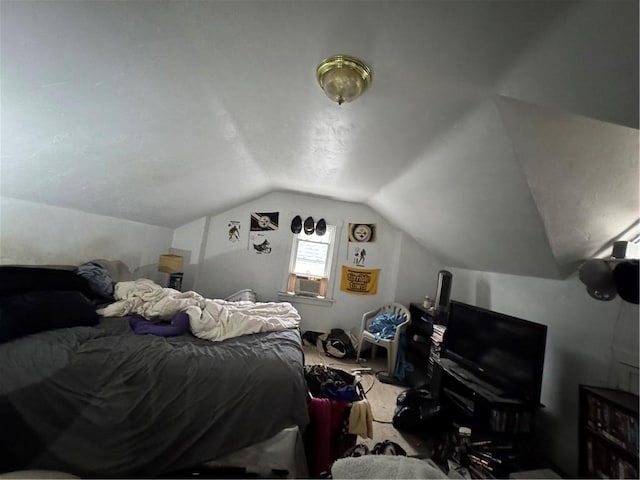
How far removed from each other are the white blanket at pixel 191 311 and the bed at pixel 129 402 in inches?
12.5

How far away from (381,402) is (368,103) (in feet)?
8.49

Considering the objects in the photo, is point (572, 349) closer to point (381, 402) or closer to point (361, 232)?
point (381, 402)

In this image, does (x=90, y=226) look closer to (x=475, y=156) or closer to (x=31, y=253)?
(x=31, y=253)

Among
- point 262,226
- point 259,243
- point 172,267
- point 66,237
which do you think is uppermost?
point 262,226

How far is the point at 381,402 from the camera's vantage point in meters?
2.48

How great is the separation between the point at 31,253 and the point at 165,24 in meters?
2.20

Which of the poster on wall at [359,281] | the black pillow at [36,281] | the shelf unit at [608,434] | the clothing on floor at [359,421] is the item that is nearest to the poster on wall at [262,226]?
the poster on wall at [359,281]

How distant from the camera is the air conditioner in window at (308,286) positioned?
3998mm

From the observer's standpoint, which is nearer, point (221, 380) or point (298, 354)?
point (221, 380)

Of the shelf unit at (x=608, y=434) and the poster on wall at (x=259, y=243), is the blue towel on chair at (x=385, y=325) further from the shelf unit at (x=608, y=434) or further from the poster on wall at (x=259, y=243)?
the shelf unit at (x=608, y=434)

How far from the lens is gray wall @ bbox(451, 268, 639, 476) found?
4.79 feet

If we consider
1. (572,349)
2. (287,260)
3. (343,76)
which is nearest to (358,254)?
(287,260)

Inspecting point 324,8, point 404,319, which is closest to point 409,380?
point 404,319

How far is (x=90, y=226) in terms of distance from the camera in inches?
101
